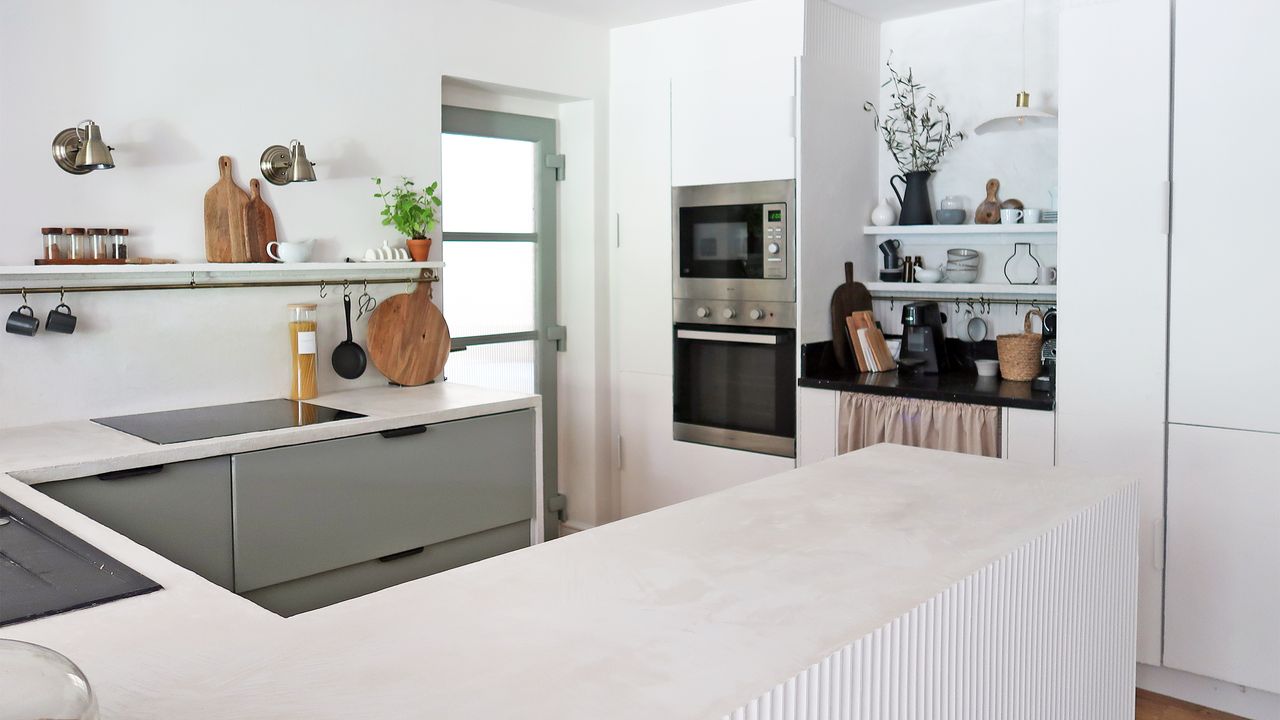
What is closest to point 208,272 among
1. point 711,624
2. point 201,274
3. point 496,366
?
point 201,274

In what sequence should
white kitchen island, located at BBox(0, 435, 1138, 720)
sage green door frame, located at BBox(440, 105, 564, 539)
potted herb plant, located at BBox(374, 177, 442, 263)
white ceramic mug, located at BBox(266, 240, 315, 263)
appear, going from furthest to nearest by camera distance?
sage green door frame, located at BBox(440, 105, 564, 539) < potted herb plant, located at BBox(374, 177, 442, 263) < white ceramic mug, located at BBox(266, 240, 315, 263) < white kitchen island, located at BBox(0, 435, 1138, 720)

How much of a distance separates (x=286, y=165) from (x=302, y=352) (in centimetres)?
65

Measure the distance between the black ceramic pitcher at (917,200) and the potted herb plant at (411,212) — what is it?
1.94 m

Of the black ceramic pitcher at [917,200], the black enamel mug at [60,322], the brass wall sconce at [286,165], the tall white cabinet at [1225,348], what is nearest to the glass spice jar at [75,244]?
the black enamel mug at [60,322]

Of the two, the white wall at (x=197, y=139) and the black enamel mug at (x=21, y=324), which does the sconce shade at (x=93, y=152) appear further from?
the black enamel mug at (x=21, y=324)

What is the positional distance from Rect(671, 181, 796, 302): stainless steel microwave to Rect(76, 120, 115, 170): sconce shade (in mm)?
2294

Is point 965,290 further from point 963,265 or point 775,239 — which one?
point 775,239

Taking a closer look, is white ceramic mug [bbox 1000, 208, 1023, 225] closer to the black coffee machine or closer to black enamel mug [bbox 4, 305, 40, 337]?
the black coffee machine

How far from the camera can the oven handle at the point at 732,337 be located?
420 centimetres

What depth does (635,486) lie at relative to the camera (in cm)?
473

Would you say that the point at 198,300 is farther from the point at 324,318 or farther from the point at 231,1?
the point at 231,1

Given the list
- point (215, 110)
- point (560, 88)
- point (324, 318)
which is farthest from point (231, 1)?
point (560, 88)

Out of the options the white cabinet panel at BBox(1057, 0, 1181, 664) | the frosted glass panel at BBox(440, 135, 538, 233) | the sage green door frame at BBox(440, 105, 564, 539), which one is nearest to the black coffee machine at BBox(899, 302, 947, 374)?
the white cabinet panel at BBox(1057, 0, 1181, 664)

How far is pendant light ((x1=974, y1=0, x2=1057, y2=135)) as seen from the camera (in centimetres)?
380
